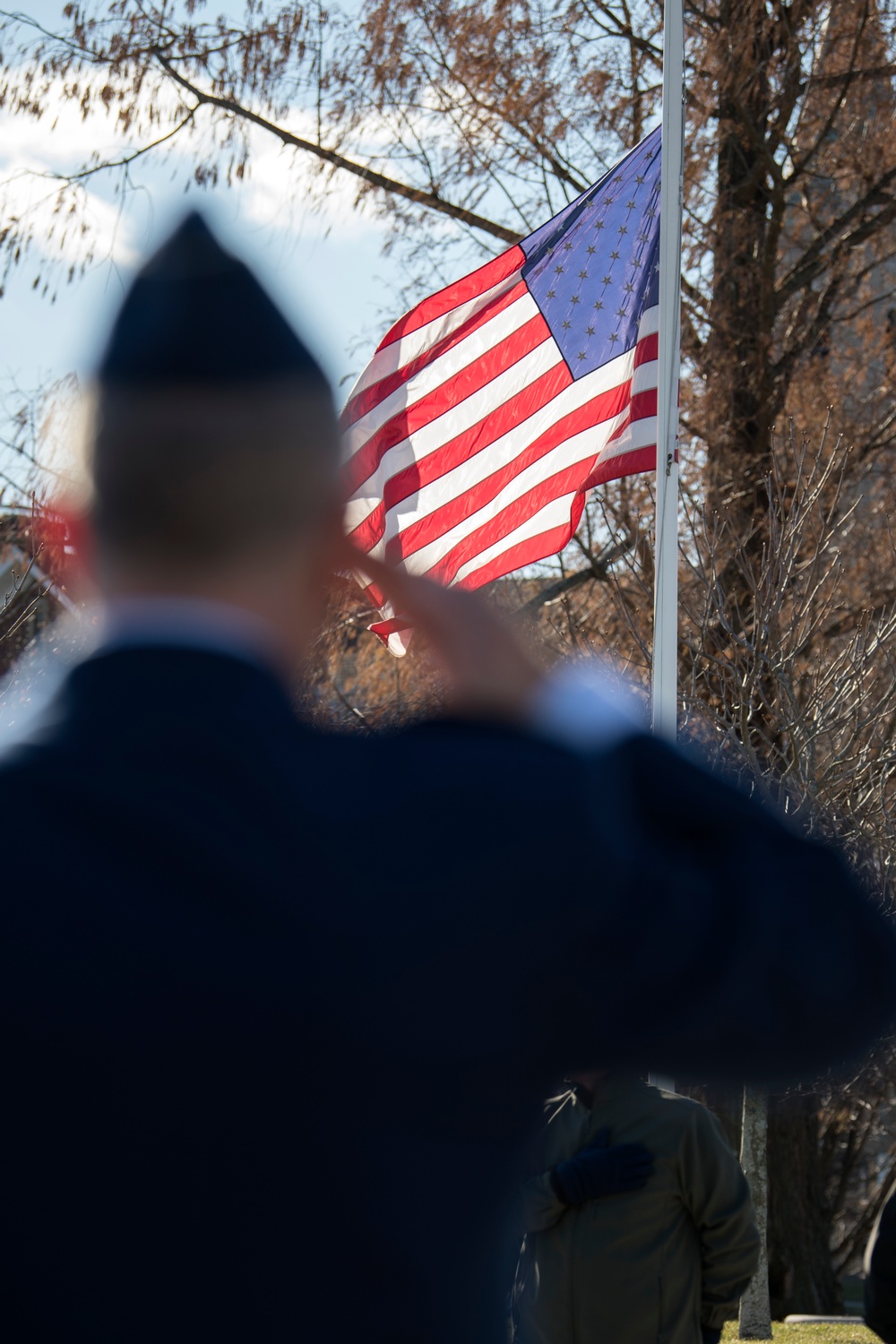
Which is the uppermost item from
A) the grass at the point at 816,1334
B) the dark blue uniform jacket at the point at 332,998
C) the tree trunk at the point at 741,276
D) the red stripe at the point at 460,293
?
the tree trunk at the point at 741,276

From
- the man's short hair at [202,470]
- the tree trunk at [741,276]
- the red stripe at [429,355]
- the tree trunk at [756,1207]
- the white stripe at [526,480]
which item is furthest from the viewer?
the tree trunk at [741,276]

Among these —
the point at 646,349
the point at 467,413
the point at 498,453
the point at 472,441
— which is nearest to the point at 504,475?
the point at 498,453

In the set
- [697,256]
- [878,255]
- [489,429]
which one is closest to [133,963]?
[489,429]

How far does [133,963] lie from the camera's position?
0.93 meters

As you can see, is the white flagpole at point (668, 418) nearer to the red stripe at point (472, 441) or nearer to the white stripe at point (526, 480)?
the white stripe at point (526, 480)

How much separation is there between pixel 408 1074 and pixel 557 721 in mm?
252

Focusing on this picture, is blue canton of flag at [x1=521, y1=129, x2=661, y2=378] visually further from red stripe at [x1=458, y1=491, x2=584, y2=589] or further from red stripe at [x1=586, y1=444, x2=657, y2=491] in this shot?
red stripe at [x1=458, y1=491, x2=584, y2=589]

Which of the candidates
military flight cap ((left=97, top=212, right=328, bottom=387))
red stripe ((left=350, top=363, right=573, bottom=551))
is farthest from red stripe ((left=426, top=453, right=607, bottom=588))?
military flight cap ((left=97, top=212, right=328, bottom=387))

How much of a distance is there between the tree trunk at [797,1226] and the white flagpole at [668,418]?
9.27 meters

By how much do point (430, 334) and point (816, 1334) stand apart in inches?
324

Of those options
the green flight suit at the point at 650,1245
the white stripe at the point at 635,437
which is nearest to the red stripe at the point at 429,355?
the white stripe at the point at 635,437

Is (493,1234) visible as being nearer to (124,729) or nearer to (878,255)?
(124,729)

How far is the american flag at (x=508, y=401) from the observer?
690cm

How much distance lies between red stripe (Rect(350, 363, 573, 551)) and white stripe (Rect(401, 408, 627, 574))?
0.74 feet
